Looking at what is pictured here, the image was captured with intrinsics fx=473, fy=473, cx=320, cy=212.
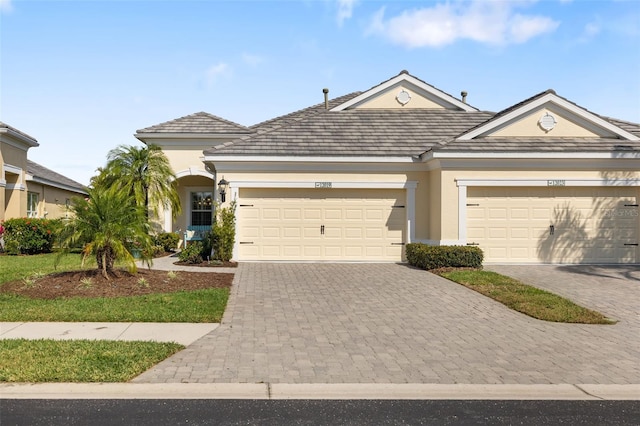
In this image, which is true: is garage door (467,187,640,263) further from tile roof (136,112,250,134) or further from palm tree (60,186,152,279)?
tile roof (136,112,250,134)

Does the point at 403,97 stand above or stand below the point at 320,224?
above

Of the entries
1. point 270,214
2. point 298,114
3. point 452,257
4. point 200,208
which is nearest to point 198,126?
point 200,208

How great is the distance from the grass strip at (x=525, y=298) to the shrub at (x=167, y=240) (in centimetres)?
1218

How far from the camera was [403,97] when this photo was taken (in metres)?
20.5

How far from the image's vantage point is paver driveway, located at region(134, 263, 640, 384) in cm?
560

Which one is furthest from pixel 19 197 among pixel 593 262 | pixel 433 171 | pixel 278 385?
pixel 593 262

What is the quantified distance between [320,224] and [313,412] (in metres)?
12.3

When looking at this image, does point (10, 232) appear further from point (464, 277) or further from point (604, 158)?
point (604, 158)

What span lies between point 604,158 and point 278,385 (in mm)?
14569

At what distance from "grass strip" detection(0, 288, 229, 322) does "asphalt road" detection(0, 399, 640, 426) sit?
332 centimetres

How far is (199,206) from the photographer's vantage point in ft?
75.2

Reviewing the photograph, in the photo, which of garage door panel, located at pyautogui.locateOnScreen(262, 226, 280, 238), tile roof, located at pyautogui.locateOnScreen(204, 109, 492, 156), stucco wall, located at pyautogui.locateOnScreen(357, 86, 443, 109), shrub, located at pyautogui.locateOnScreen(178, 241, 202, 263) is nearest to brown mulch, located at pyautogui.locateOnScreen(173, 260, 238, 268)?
shrub, located at pyautogui.locateOnScreen(178, 241, 202, 263)

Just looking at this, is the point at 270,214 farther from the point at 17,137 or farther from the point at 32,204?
the point at 32,204

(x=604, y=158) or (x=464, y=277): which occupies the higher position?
(x=604, y=158)
